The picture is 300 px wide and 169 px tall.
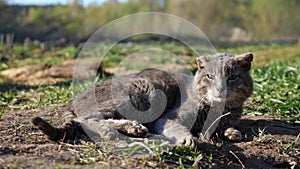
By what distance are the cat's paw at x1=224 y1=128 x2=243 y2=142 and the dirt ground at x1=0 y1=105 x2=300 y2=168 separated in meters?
0.07

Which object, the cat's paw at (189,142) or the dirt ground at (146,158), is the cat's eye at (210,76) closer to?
the dirt ground at (146,158)

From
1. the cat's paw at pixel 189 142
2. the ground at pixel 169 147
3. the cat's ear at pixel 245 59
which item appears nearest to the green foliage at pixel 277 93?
the ground at pixel 169 147

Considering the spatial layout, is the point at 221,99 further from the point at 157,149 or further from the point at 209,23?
the point at 209,23

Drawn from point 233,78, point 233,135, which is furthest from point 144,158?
point 233,78

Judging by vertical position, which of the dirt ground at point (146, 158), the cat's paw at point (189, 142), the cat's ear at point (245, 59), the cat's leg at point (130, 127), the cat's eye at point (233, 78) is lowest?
the dirt ground at point (146, 158)

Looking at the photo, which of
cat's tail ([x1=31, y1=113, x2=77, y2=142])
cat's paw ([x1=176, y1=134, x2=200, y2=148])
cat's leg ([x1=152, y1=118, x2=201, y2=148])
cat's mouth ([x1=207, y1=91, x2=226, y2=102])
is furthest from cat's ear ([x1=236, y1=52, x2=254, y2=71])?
cat's tail ([x1=31, y1=113, x2=77, y2=142])

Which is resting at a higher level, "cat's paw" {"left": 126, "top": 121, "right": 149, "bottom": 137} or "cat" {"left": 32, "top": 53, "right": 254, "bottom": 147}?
"cat" {"left": 32, "top": 53, "right": 254, "bottom": 147}

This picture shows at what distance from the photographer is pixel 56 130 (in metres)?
3.68

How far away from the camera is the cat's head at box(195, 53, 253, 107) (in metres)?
4.23

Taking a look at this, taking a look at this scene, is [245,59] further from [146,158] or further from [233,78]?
[146,158]

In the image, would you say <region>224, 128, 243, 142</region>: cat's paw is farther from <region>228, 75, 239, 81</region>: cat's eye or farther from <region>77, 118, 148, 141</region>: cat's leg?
<region>77, 118, 148, 141</region>: cat's leg

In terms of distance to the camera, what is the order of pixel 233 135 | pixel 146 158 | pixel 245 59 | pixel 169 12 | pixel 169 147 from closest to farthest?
pixel 146 158, pixel 169 147, pixel 233 135, pixel 245 59, pixel 169 12

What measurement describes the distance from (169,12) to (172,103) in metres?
24.3

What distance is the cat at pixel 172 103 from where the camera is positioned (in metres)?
4.14
